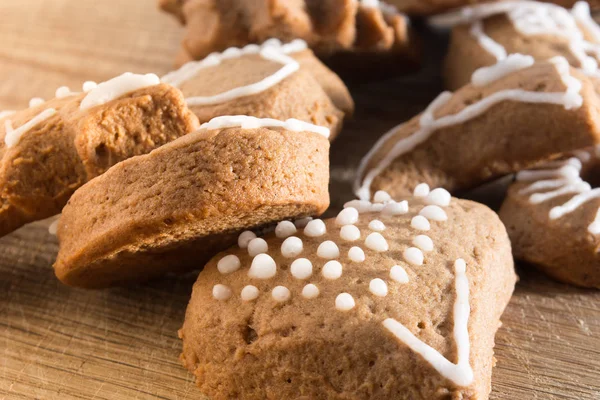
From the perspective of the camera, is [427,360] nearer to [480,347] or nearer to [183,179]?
[480,347]

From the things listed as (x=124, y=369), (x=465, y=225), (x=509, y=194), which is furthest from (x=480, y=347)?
(x=124, y=369)

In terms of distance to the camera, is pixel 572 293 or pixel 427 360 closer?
pixel 427 360

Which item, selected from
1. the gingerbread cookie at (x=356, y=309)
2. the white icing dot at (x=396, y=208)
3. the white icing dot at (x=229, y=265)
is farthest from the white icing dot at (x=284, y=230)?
the white icing dot at (x=396, y=208)

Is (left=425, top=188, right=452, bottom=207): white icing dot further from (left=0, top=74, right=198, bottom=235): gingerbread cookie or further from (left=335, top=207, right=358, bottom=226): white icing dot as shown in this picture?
(left=0, top=74, right=198, bottom=235): gingerbread cookie

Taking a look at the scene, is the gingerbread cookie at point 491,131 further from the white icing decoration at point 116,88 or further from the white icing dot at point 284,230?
the white icing decoration at point 116,88

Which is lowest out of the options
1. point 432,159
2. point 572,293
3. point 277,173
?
point 572,293

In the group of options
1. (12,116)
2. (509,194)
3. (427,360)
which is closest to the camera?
(427,360)

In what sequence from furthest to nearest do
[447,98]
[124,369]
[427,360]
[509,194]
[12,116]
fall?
[447,98] < [509,194] < [12,116] < [124,369] < [427,360]
